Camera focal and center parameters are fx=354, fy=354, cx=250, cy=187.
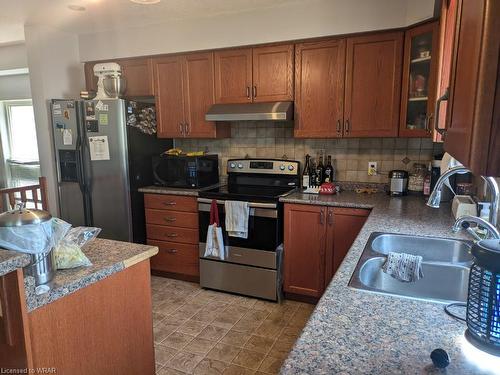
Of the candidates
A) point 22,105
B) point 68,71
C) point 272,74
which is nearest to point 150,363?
point 272,74

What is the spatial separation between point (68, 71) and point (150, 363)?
307 centimetres

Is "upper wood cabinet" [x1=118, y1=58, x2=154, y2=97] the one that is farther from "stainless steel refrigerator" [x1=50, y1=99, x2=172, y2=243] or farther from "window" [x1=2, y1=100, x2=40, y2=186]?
"window" [x1=2, y1=100, x2=40, y2=186]

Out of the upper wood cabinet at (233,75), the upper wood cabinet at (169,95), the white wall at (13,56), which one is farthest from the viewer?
the white wall at (13,56)

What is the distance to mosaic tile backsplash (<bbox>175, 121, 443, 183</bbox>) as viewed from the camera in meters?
2.93

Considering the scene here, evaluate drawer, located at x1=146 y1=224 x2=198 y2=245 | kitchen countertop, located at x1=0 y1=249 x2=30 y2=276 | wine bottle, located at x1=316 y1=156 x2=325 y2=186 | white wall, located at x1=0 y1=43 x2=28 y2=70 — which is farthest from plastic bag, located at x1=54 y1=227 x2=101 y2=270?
white wall, located at x1=0 y1=43 x2=28 y2=70

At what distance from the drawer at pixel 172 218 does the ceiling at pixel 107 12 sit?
5.57 feet

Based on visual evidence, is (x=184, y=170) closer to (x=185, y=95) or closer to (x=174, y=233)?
(x=174, y=233)

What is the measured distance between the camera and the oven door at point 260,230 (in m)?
2.73

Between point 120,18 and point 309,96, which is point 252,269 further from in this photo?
point 120,18

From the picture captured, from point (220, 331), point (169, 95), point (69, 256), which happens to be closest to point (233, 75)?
point (169, 95)

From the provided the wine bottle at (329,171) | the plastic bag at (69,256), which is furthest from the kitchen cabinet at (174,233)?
the plastic bag at (69,256)

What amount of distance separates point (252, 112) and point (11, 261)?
2.22m

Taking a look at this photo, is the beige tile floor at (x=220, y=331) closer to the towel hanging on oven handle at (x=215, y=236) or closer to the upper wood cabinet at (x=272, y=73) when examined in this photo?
the towel hanging on oven handle at (x=215, y=236)

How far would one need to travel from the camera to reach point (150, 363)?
5.32 ft
